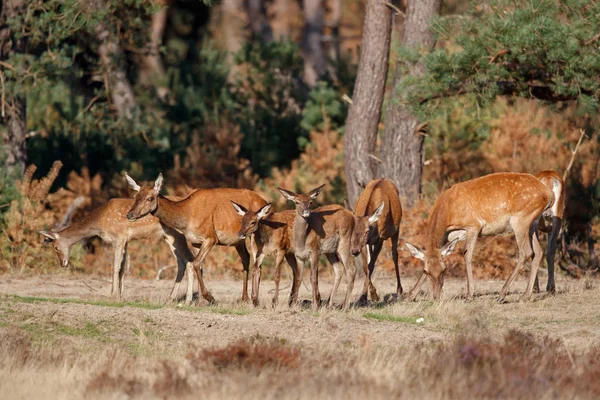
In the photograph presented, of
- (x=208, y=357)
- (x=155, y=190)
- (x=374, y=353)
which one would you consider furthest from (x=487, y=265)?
(x=208, y=357)

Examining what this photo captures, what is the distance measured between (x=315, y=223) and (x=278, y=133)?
14796 millimetres

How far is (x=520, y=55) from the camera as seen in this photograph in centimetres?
1773

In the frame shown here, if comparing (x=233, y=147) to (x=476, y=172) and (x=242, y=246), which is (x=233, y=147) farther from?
(x=242, y=246)

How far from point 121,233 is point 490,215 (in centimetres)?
565

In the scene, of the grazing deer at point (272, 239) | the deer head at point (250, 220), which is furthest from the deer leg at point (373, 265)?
the deer head at point (250, 220)

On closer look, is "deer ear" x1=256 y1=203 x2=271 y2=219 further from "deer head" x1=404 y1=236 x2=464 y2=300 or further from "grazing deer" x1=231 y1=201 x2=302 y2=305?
"deer head" x1=404 y1=236 x2=464 y2=300

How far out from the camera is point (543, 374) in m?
10.3

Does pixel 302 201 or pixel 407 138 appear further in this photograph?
pixel 407 138

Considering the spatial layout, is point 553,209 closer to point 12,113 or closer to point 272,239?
point 272,239

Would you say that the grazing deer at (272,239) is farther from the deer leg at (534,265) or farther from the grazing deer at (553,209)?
the grazing deer at (553,209)

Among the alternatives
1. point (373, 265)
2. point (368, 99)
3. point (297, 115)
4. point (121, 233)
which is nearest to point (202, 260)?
point (121, 233)

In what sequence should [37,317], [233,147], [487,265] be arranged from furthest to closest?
[233,147] < [487,265] < [37,317]

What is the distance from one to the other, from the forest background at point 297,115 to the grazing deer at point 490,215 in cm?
242

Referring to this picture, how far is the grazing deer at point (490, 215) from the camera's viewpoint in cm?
1602
